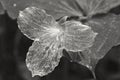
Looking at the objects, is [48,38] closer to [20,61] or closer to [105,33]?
[105,33]

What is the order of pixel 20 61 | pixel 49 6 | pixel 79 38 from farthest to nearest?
pixel 20 61 < pixel 49 6 < pixel 79 38

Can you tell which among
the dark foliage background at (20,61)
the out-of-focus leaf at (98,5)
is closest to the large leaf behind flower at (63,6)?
the out-of-focus leaf at (98,5)

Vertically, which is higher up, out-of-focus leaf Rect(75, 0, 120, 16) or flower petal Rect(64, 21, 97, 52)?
flower petal Rect(64, 21, 97, 52)

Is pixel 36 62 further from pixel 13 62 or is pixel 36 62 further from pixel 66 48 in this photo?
pixel 13 62

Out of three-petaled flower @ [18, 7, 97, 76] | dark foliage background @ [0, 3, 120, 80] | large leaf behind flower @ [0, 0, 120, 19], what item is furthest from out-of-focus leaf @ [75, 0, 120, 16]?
dark foliage background @ [0, 3, 120, 80]

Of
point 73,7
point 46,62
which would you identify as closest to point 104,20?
point 73,7

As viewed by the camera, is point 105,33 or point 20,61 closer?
point 105,33

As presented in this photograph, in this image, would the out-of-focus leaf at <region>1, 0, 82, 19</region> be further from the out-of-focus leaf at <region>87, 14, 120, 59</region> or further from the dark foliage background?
the dark foliage background

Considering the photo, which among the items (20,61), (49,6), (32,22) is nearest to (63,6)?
(49,6)
